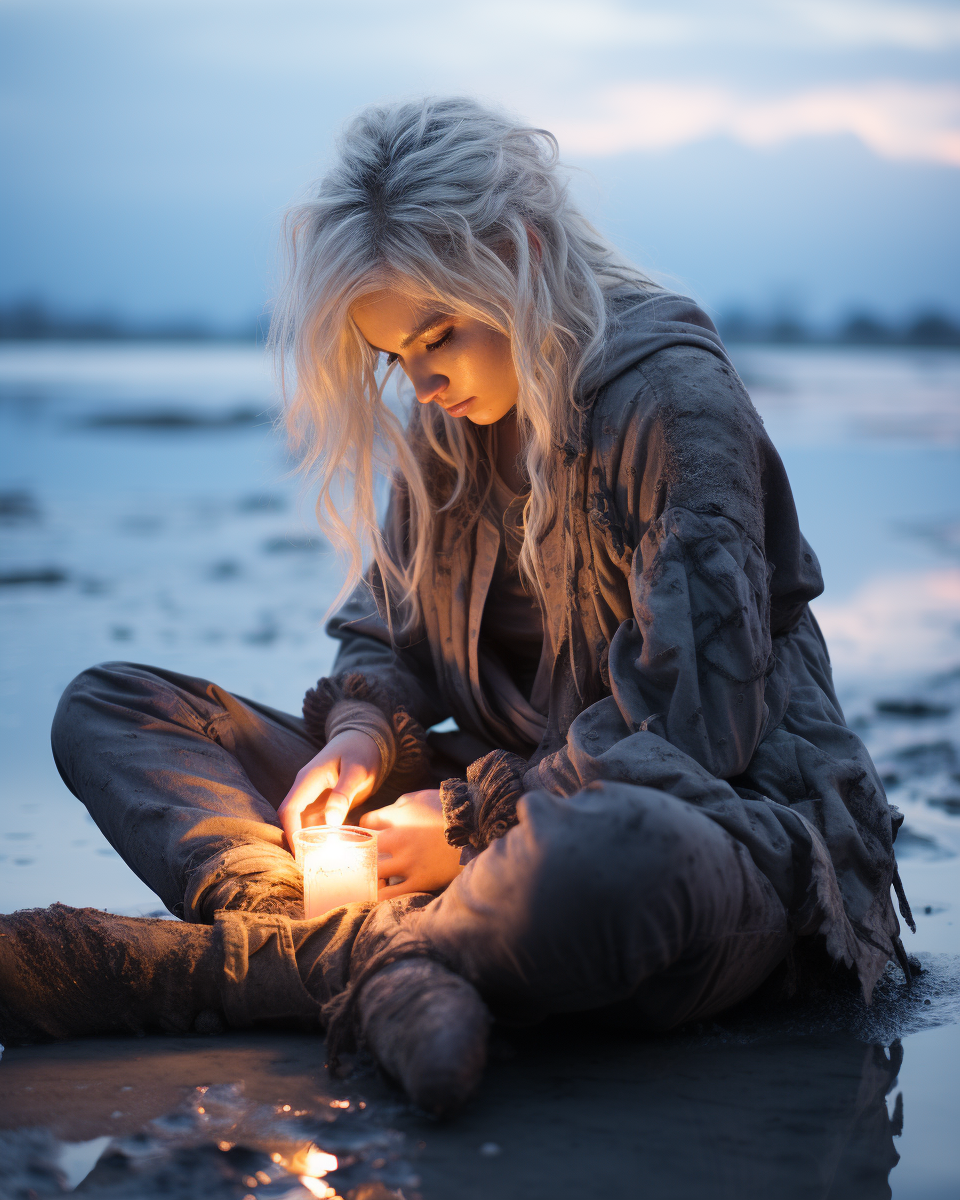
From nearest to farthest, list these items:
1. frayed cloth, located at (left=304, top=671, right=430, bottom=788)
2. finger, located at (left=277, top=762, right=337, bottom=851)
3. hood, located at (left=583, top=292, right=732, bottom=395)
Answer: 1. hood, located at (left=583, top=292, right=732, bottom=395)
2. finger, located at (left=277, top=762, right=337, bottom=851)
3. frayed cloth, located at (left=304, top=671, right=430, bottom=788)

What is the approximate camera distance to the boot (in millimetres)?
1445

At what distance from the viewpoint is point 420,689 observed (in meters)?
2.13

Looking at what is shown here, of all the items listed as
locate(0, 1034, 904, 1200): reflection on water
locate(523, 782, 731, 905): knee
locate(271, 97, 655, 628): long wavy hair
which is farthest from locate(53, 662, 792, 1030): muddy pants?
locate(271, 97, 655, 628): long wavy hair

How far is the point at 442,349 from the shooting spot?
1750 mm

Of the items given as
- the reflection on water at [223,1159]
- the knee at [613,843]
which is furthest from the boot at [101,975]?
the knee at [613,843]

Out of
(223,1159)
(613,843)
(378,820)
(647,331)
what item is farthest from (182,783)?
(647,331)

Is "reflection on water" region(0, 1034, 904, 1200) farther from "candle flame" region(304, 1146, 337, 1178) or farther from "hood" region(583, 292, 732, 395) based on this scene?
"hood" region(583, 292, 732, 395)

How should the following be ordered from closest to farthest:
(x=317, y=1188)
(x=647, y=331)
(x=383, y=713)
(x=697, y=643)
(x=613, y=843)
Answer: (x=317, y=1188)
(x=613, y=843)
(x=697, y=643)
(x=647, y=331)
(x=383, y=713)

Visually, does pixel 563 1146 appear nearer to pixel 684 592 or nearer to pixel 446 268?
pixel 684 592

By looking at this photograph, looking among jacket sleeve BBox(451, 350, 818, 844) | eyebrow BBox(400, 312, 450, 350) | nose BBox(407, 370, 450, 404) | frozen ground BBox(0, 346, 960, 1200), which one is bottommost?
frozen ground BBox(0, 346, 960, 1200)

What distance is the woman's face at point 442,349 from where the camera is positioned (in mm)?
1725

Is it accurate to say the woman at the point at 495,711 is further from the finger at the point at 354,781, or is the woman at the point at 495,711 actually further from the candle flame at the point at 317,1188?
the candle flame at the point at 317,1188

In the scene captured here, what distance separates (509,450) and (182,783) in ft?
2.49

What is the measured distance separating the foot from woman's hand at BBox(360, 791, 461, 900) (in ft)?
1.39
